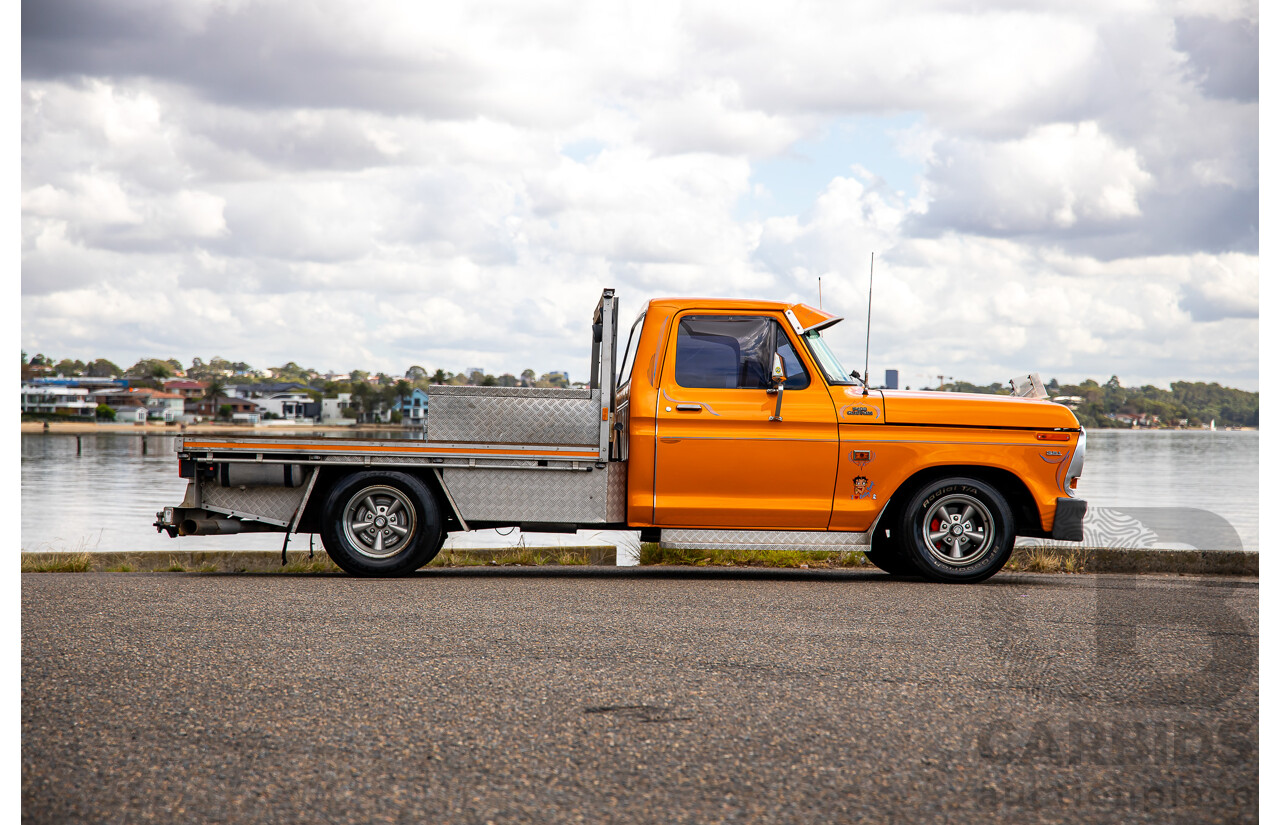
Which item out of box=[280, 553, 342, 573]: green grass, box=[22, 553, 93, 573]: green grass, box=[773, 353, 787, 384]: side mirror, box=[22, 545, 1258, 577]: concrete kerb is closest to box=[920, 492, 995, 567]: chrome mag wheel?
box=[773, 353, 787, 384]: side mirror

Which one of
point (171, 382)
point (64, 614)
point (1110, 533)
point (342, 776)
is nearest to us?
point (342, 776)

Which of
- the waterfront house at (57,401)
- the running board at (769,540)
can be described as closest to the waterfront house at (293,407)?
the waterfront house at (57,401)

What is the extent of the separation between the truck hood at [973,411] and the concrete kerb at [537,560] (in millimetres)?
2210

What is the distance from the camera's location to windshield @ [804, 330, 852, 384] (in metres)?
8.74

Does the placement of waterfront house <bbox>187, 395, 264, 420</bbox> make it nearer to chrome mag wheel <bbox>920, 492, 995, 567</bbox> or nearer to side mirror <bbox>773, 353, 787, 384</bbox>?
side mirror <bbox>773, 353, 787, 384</bbox>

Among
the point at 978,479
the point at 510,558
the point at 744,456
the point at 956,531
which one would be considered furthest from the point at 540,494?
the point at 978,479

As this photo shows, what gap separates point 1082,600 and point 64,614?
6.90m

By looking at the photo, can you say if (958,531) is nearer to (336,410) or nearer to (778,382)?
(778,382)

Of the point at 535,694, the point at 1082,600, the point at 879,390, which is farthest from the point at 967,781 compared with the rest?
the point at 879,390

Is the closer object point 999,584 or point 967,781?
point 967,781

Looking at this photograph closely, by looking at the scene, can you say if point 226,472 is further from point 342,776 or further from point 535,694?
point 342,776

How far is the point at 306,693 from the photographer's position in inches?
170

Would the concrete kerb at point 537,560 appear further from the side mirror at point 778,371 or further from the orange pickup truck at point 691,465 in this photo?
the side mirror at point 778,371

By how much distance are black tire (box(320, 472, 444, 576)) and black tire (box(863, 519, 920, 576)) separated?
12.2 feet
